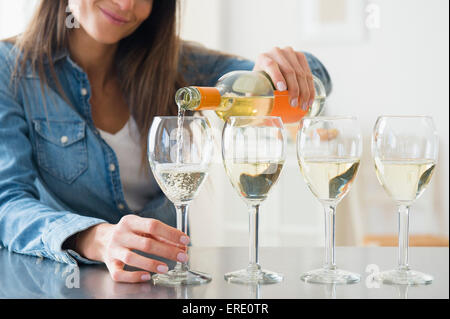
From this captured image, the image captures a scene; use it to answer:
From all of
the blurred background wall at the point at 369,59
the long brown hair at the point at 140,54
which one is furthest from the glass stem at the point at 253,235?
the blurred background wall at the point at 369,59

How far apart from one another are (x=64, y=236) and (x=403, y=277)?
0.47 m

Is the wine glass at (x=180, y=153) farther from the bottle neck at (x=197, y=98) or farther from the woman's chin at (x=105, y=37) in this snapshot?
the woman's chin at (x=105, y=37)

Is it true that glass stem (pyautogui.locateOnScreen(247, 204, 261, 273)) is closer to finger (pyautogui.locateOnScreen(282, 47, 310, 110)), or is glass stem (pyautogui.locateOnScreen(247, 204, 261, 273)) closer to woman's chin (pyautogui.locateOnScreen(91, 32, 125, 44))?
finger (pyautogui.locateOnScreen(282, 47, 310, 110))

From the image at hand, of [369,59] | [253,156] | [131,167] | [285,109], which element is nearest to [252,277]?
[253,156]

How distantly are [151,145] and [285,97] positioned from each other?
37 cm

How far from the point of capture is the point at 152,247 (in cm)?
78

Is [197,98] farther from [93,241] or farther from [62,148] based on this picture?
[62,148]

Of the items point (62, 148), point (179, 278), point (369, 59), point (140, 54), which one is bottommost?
point (179, 278)

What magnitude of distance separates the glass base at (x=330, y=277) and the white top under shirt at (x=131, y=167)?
724mm

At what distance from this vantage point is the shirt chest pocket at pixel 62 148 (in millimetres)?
1364

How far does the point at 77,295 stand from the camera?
0.69 metres

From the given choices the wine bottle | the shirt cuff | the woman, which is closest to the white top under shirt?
the woman

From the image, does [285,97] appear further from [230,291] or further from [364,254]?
[230,291]
